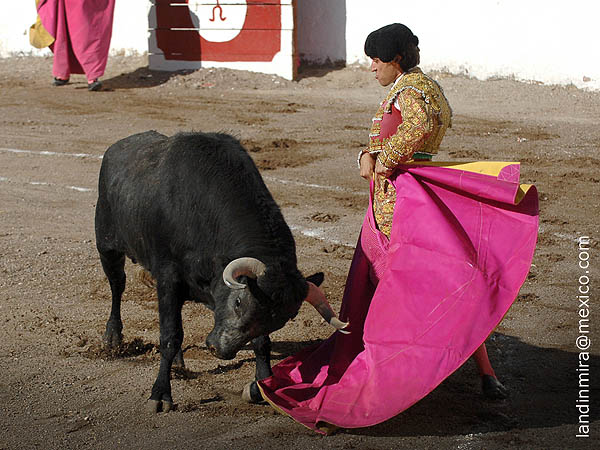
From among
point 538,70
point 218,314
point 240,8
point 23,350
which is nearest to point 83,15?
point 240,8

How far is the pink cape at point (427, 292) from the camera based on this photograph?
128 inches

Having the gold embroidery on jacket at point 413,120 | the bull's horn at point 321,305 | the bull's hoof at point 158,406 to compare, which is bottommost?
the bull's hoof at point 158,406

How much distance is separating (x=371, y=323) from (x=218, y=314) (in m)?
0.60

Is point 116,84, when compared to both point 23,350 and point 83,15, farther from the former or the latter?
point 23,350

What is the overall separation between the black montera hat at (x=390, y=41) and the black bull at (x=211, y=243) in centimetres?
70

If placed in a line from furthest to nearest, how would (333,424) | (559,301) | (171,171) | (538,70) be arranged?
(538,70), (559,301), (171,171), (333,424)

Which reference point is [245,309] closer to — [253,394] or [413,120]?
[253,394]

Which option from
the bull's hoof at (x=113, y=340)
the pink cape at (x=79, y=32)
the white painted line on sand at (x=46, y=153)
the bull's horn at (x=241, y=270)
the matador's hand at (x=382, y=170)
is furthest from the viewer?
the pink cape at (x=79, y=32)

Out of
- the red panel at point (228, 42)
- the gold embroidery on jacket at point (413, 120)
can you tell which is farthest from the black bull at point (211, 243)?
the red panel at point (228, 42)

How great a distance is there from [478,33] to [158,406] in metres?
9.56

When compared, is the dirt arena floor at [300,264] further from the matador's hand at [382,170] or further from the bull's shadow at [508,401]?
the matador's hand at [382,170]

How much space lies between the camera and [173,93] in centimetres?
1208

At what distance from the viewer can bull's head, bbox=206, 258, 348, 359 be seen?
3150 mm

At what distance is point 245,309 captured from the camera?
319 centimetres
